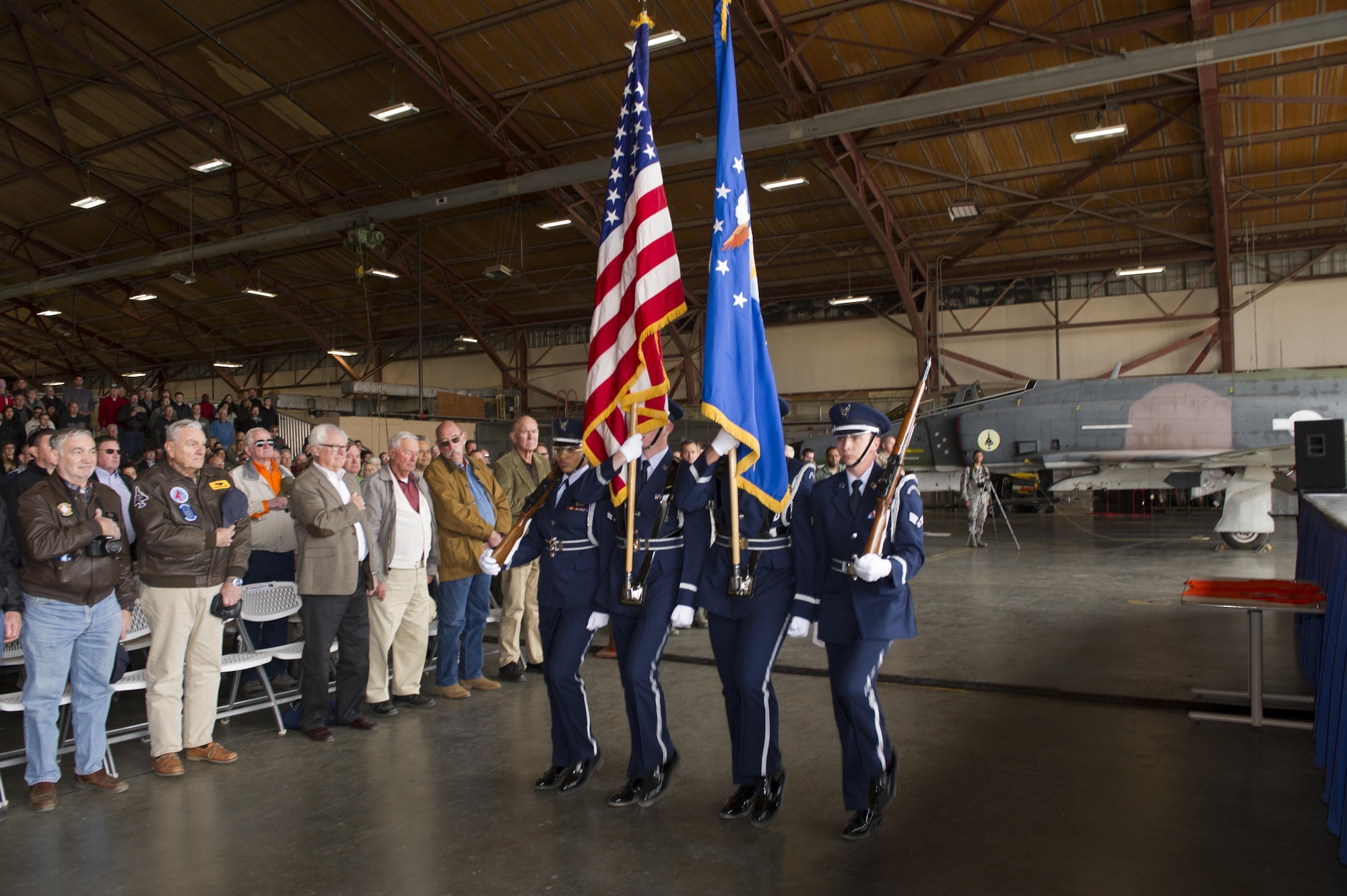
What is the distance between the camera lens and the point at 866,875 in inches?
125

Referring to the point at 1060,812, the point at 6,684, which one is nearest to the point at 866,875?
the point at 1060,812

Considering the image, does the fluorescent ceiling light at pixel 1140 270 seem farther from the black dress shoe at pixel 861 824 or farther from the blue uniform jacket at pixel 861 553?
the black dress shoe at pixel 861 824

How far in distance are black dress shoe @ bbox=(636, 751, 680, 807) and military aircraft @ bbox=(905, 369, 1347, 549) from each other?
11.8 meters

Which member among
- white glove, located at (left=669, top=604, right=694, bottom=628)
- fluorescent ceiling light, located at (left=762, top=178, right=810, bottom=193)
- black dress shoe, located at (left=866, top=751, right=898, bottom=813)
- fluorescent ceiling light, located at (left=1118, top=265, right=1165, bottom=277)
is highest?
fluorescent ceiling light, located at (left=762, top=178, right=810, bottom=193)

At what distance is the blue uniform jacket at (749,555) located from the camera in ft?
12.6

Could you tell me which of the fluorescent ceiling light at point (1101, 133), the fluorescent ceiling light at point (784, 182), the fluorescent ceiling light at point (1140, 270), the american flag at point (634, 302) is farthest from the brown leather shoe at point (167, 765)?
the fluorescent ceiling light at point (1140, 270)

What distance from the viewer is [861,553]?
142 inches

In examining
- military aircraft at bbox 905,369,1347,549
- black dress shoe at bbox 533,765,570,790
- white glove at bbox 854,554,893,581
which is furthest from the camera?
military aircraft at bbox 905,369,1347,549

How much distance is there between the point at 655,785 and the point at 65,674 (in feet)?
9.68

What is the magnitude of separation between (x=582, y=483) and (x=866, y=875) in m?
2.20

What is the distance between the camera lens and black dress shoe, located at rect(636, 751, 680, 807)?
12.9ft

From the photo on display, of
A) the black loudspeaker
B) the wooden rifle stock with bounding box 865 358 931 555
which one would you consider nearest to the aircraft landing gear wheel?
the black loudspeaker

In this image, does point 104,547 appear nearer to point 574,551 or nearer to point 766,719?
point 574,551

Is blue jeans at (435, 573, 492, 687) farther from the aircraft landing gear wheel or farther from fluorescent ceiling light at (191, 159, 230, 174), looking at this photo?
fluorescent ceiling light at (191, 159, 230, 174)
